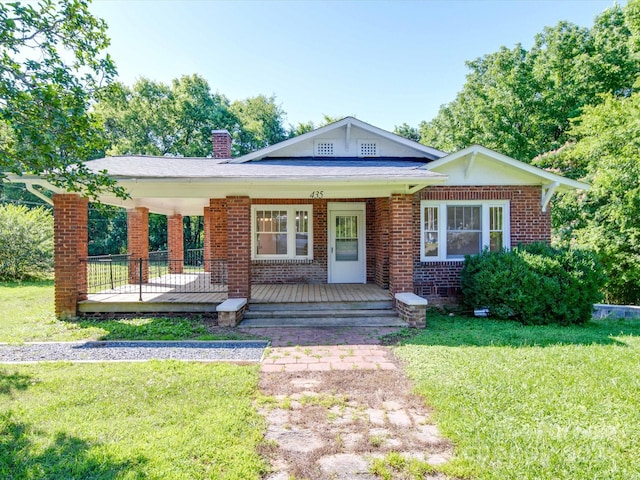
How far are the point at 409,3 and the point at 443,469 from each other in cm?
1381

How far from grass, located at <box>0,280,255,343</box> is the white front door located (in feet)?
14.4

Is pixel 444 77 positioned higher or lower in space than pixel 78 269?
higher

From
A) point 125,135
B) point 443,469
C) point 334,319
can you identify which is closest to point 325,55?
point 334,319

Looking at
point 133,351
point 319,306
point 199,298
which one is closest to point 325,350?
point 319,306

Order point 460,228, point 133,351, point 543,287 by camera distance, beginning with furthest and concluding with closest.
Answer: point 460,228, point 543,287, point 133,351

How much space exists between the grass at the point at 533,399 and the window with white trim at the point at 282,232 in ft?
16.3

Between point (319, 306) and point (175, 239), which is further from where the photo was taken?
point (175, 239)

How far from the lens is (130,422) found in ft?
11.0

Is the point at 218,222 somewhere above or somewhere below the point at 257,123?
below

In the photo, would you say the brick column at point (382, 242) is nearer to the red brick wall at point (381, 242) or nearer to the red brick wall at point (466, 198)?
the red brick wall at point (381, 242)

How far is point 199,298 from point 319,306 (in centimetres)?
293

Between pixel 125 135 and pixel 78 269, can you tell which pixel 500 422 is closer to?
pixel 78 269

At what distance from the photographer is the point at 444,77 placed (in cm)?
2117

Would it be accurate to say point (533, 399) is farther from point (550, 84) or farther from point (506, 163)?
point (550, 84)
